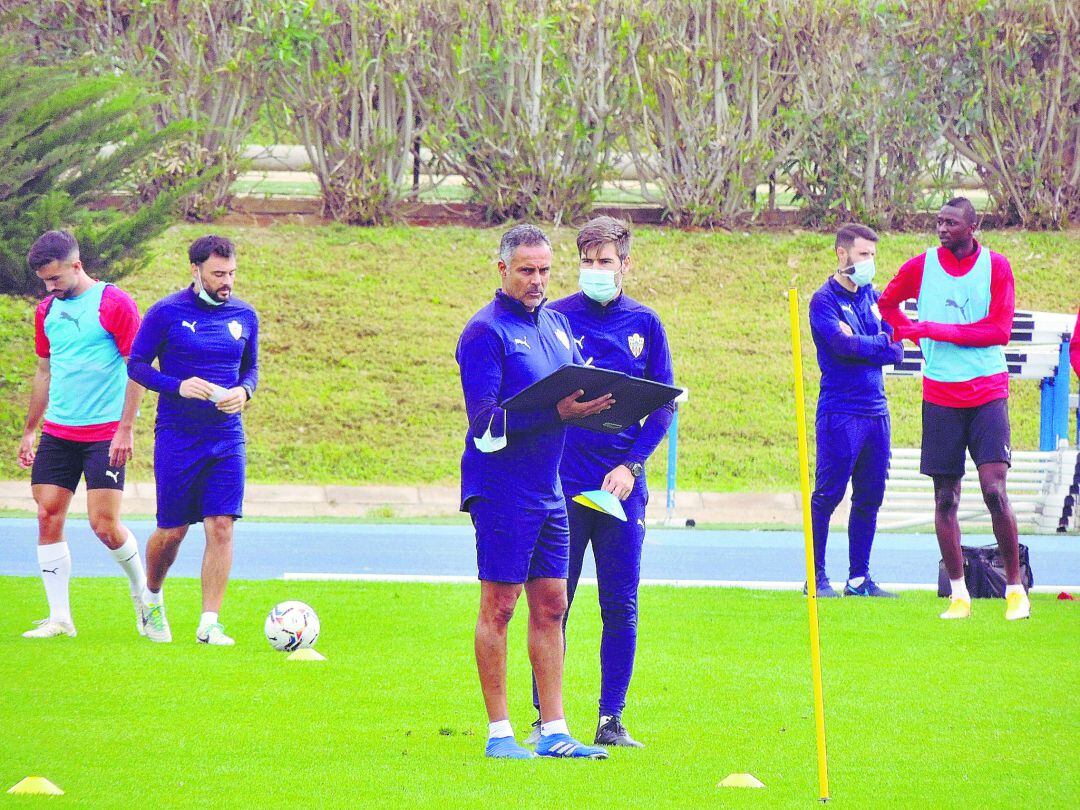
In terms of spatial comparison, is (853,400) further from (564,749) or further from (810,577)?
(810,577)

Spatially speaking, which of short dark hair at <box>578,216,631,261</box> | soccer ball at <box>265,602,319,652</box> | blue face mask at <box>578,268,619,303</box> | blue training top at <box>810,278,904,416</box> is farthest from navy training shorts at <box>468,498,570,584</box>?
blue training top at <box>810,278,904,416</box>

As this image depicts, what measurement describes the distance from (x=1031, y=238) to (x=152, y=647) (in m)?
16.4

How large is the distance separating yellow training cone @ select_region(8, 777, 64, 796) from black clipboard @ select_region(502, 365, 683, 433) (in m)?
1.98

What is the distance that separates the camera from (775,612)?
10109 millimetres

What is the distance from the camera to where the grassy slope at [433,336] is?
18.1m

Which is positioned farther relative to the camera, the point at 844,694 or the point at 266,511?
the point at 266,511

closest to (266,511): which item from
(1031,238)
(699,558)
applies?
(699,558)

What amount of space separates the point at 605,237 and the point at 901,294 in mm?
3719

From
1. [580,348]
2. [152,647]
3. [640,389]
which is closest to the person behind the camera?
[640,389]

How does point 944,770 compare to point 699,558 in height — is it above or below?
above

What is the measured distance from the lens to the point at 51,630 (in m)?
9.02

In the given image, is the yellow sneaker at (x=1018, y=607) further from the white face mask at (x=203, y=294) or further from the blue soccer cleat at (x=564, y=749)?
the white face mask at (x=203, y=294)

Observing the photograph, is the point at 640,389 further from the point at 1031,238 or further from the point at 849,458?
the point at 1031,238

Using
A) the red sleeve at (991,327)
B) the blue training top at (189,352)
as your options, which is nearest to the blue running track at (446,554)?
the red sleeve at (991,327)
